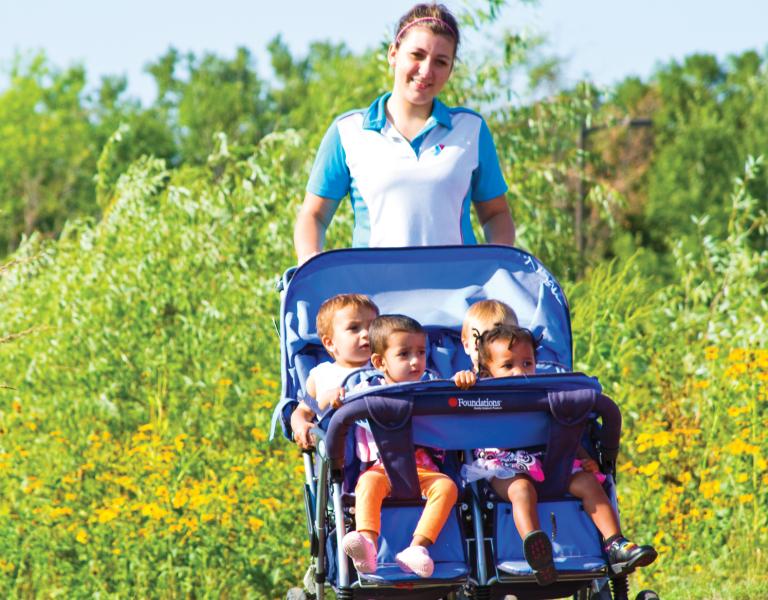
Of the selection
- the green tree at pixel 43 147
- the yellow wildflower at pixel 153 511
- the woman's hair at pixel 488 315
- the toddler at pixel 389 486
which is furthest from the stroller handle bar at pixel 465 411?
the green tree at pixel 43 147

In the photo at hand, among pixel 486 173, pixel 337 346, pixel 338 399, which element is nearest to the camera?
pixel 338 399

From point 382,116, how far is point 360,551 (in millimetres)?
1770

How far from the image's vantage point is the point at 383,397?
407 centimetres

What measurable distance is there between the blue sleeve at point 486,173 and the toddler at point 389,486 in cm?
91

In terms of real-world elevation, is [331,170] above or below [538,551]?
above

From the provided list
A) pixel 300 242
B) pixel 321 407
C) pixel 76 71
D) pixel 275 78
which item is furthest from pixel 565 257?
pixel 275 78

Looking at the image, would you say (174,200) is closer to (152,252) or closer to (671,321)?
(152,252)

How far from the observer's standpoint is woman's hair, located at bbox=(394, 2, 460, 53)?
4.91 metres

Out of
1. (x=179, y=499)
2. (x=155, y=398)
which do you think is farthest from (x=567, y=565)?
(x=155, y=398)

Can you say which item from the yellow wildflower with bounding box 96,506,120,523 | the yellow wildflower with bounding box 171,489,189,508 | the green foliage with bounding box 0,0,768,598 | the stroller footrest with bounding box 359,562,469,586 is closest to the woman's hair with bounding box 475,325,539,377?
the stroller footrest with bounding box 359,562,469,586

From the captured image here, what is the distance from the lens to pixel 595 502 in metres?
4.26

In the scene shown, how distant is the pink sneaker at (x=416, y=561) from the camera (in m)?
3.98

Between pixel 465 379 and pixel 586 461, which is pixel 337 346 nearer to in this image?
pixel 465 379

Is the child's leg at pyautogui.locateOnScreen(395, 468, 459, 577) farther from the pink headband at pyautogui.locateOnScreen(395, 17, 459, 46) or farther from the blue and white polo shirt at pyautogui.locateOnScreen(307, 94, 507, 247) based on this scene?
the pink headband at pyautogui.locateOnScreen(395, 17, 459, 46)
